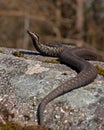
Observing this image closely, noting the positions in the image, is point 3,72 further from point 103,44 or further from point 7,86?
point 103,44

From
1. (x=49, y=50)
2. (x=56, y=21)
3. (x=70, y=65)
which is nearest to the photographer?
(x=70, y=65)

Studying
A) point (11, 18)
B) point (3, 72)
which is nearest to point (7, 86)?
point (3, 72)

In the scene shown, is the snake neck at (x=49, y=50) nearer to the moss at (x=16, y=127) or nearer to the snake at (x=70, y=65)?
the snake at (x=70, y=65)

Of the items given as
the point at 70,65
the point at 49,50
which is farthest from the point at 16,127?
the point at 49,50

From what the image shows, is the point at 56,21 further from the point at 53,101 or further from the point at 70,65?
the point at 53,101

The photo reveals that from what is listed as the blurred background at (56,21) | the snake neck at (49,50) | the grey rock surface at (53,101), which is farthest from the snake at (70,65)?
the blurred background at (56,21)

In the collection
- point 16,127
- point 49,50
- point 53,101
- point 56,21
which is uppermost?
point 53,101
